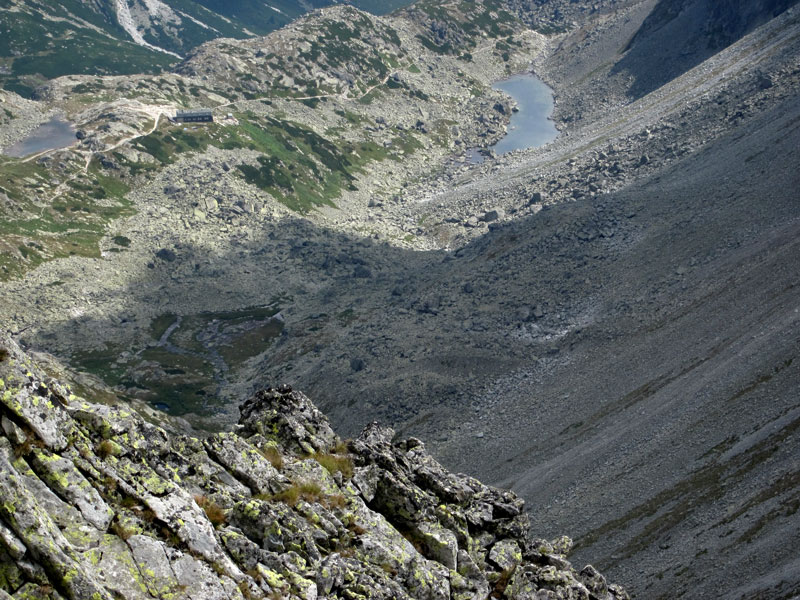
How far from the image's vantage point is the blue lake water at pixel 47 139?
477 ft

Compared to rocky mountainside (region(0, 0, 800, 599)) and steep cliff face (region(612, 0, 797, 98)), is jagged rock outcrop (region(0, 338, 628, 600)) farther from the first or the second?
steep cliff face (region(612, 0, 797, 98))

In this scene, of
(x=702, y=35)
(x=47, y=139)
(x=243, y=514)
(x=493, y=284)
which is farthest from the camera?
(x=702, y=35)

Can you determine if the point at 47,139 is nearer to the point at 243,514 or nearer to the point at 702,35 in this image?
the point at 243,514

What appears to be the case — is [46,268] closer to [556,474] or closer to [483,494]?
[556,474]

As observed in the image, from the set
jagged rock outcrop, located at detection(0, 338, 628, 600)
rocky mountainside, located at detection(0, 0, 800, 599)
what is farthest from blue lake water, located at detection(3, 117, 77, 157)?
jagged rock outcrop, located at detection(0, 338, 628, 600)

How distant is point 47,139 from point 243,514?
5929 inches

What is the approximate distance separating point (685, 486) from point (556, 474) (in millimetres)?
10278

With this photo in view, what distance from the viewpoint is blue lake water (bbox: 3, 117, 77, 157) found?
477 ft

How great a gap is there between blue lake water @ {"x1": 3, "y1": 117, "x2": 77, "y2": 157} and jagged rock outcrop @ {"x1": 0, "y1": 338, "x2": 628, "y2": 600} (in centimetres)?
13698

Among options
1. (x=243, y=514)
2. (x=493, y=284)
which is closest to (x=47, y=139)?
(x=493, y=284)

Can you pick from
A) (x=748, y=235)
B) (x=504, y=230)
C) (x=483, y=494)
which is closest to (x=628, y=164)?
(x=504, y=230)

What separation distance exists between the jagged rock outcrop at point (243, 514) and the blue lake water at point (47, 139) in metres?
137

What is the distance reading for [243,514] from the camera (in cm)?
2208

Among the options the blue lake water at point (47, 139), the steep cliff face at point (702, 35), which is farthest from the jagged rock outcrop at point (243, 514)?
the steep cliff face at point (702, 35)
